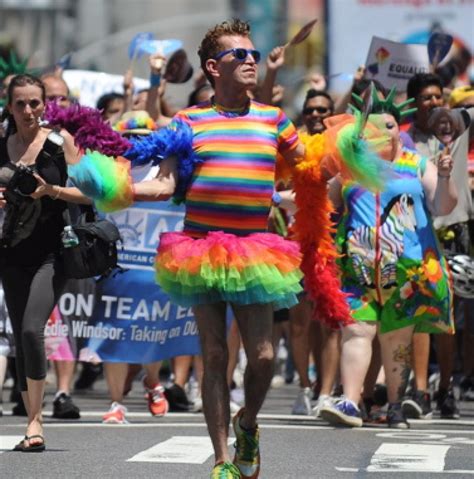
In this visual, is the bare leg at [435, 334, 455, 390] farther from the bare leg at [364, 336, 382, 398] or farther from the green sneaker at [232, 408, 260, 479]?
the green sneaker at [232, 408, 260, 479]

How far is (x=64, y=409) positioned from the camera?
12.9m

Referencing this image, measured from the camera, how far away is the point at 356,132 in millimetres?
9586

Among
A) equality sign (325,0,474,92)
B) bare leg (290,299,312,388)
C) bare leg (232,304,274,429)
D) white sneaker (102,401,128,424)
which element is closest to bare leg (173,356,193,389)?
bare leg (290,299,312,388)

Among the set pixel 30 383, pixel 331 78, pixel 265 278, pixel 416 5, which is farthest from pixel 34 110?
pixel 416 5

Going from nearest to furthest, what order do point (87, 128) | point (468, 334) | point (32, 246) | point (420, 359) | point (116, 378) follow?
point (32, 246) → point (87, 128) → point (116, 378) → point (420, 359) → point (468, 334)

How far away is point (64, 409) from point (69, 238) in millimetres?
2629

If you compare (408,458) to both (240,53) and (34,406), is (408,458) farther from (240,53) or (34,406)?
(240,53)

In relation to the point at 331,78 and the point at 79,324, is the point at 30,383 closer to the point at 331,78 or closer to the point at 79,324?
the point at 79,324

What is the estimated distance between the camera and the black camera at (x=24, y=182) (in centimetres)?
999

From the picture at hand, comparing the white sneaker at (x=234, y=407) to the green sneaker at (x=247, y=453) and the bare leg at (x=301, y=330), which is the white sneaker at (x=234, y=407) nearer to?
the bare leg at (x=301, y=330)

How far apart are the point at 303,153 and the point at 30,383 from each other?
2.07 metres

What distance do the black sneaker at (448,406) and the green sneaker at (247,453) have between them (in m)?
4.44

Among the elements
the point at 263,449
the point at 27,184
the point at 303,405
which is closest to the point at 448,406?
the point at 303,405

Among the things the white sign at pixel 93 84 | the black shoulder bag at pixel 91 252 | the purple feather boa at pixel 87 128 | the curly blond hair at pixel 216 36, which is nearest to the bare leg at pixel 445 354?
the purple feather boa at pixel 87 128
